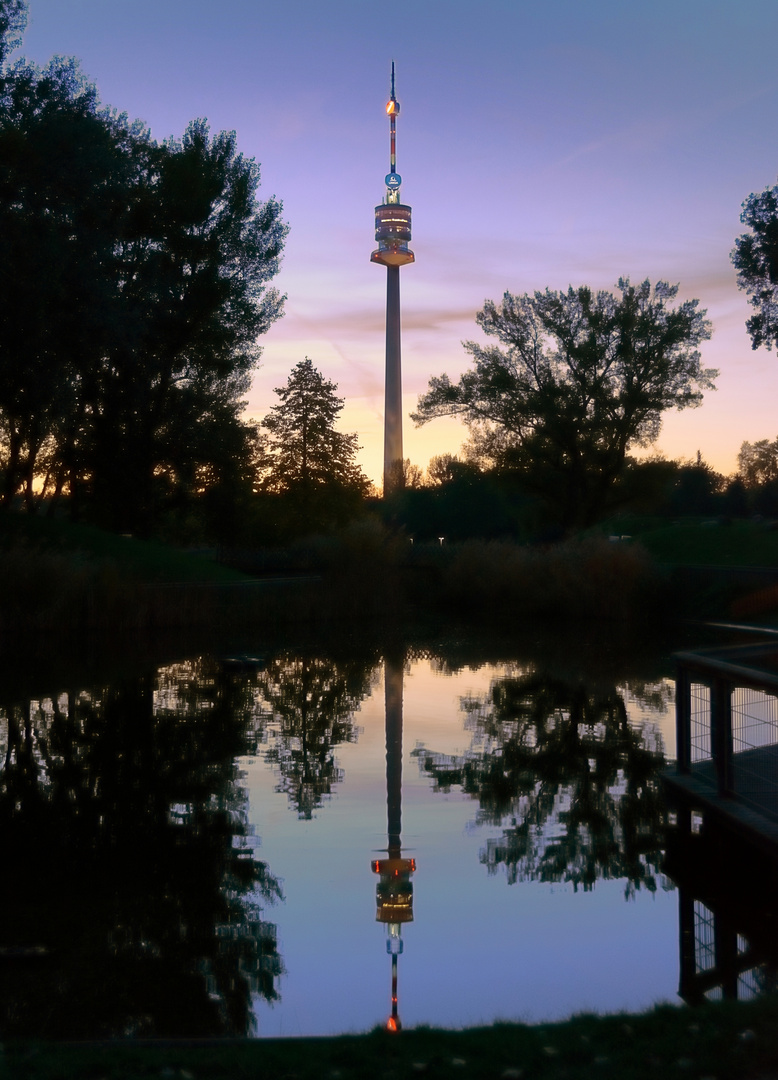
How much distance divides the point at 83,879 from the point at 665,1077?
172 inches

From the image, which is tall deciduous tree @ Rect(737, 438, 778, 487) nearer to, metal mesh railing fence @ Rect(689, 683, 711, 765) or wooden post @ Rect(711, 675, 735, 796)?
metal mesh railing fence @ Rect(689, 683, 711, 765)

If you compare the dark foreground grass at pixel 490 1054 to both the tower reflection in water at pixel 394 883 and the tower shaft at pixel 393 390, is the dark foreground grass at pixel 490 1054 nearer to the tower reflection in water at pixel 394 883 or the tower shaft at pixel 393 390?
the tower reflection in water at pixel 394 883

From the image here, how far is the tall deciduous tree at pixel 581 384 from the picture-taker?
1566 inches

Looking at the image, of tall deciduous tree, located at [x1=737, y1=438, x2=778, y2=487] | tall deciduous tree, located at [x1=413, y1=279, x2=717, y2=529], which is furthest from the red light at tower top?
tall deciduous tree, located at [x1=413, y1=279, x2=717, y2=529]

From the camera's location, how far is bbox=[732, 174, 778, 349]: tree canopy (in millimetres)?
27469

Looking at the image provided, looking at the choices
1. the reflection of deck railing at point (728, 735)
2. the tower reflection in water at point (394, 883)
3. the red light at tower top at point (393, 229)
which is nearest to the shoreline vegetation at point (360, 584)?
the tower reflection in water at point (394, 883)

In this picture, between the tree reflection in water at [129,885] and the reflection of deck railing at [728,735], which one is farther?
the reflection of deck railing at [728,735]

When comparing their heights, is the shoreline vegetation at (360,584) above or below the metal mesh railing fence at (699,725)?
above

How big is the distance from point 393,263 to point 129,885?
8373 centimetres

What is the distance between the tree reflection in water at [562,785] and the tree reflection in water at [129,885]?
198 cm

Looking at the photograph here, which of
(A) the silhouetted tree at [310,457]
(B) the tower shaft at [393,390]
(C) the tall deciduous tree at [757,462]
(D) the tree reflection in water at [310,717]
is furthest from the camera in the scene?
(C) the tall deciduous tree at [757,462]

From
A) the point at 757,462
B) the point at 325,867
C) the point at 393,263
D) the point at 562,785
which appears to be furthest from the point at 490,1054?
the point at 757,462

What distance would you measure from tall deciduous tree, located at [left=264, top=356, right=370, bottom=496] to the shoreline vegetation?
28097 millimetres

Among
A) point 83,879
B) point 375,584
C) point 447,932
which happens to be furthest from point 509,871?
point 375,584
